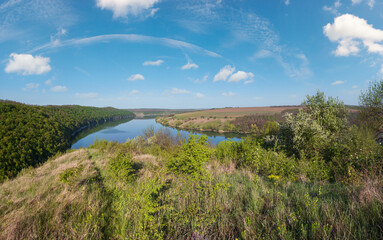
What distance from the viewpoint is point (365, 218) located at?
9.77ft

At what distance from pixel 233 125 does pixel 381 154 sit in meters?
58.1

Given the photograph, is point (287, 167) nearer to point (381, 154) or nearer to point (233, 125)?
point (381, 154)

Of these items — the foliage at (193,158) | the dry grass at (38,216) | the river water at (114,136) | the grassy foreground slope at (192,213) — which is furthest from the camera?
the river water at (114,136)

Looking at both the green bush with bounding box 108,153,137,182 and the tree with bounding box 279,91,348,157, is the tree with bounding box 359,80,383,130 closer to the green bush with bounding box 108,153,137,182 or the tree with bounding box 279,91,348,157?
the tree with bounding box 279,91,348,157

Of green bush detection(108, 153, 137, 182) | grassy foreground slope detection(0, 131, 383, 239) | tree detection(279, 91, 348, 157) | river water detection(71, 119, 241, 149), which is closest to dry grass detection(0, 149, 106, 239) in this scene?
grassy foreground slope detection(0, 131, 383, 239)

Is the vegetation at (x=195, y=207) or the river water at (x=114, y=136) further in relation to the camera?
the river water at (x=114, y=136)

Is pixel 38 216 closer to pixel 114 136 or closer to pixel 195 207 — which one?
pixel 195 207

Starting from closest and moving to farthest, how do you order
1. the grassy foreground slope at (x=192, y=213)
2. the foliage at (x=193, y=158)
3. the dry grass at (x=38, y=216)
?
the grassy foreground slope at (x=192, y=213) → the dry grass at (x=38, y=216) → the foliage at (x=193, y=158)

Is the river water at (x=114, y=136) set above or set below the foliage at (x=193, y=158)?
below

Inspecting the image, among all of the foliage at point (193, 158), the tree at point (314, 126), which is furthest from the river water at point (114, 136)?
the foliage at point (193, 158)

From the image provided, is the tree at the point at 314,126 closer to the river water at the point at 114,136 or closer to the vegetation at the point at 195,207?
the vegetation at the point at 195,207

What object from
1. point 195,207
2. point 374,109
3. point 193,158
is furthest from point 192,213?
point 374,109

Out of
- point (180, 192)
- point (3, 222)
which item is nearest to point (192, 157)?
point (180, 192)

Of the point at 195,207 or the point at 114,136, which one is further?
the point at 114,136
